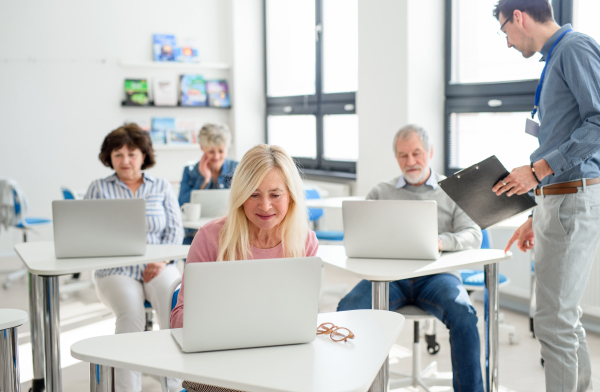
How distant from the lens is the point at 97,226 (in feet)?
7.97

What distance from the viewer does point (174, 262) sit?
2.97 metres

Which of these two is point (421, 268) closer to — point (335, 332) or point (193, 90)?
point (335, 332)

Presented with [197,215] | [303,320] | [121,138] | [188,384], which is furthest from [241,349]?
[197,215]

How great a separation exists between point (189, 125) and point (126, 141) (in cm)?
360

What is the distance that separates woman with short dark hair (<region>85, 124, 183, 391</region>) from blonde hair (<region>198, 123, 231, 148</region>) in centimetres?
84

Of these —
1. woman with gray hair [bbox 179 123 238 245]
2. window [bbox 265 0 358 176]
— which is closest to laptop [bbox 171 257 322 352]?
woman with gray hair [bbox 179 123 238 245]

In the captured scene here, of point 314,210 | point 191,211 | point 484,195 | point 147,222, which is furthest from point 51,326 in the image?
point 314,210

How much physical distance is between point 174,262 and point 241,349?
1.59 metres

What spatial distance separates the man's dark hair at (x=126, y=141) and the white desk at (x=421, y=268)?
1.08 meters

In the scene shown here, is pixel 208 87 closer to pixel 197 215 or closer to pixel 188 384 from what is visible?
pixel 197 215

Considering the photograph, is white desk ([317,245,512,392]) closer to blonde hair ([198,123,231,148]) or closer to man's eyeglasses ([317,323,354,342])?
man's eyeglasses ([317,323,354,342])

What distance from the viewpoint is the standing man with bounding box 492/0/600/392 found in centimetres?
209

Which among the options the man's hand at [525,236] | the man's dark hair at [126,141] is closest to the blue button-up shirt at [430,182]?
the man's hand at [525,236]

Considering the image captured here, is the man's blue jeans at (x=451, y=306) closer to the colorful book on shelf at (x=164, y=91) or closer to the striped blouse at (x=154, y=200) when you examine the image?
the striped blouse at (x=154, y=200)
